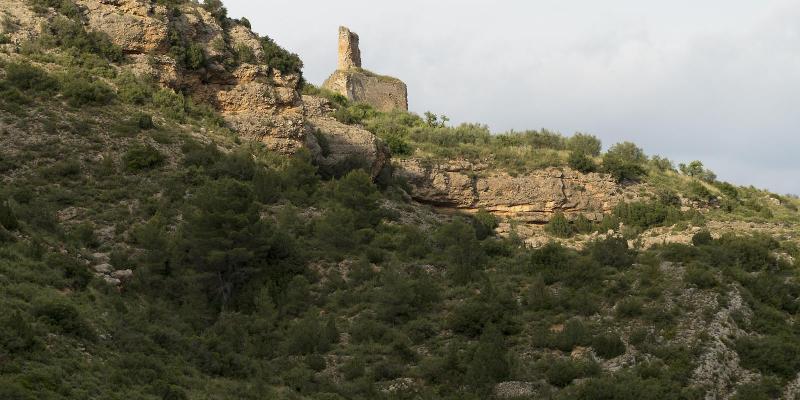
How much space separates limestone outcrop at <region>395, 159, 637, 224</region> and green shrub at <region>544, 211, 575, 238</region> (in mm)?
881

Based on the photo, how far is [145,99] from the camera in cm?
4478

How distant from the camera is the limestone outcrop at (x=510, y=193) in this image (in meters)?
51.2

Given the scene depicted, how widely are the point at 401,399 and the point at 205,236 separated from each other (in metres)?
9.92

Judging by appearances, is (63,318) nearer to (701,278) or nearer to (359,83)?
(701,278)

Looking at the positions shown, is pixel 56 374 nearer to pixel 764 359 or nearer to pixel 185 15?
pixel 764 359

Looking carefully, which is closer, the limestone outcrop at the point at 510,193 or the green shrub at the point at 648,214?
the green shrub at the point at 648,214

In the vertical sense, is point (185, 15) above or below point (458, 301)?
above

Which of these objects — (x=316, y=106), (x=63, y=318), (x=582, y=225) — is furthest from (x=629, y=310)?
(x=316, y=106)

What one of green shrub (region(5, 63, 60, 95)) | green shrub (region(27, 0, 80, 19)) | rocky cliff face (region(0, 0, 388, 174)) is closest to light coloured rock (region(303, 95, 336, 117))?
rocky cliff face (region(0, 0, 388, 174))

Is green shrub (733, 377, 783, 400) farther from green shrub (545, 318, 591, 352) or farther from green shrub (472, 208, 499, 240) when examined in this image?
green shrub (472, 208, 499, 240)

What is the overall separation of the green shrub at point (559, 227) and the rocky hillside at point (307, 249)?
0.18 metres

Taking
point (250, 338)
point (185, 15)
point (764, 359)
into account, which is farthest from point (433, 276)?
point (185, 15)

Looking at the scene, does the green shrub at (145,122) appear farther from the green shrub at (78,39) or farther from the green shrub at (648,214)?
the green shrub at (648,214)

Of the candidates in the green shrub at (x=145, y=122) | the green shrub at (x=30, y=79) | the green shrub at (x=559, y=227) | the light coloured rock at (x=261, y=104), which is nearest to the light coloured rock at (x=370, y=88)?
the light coloured rock at (x=261, y=104)
